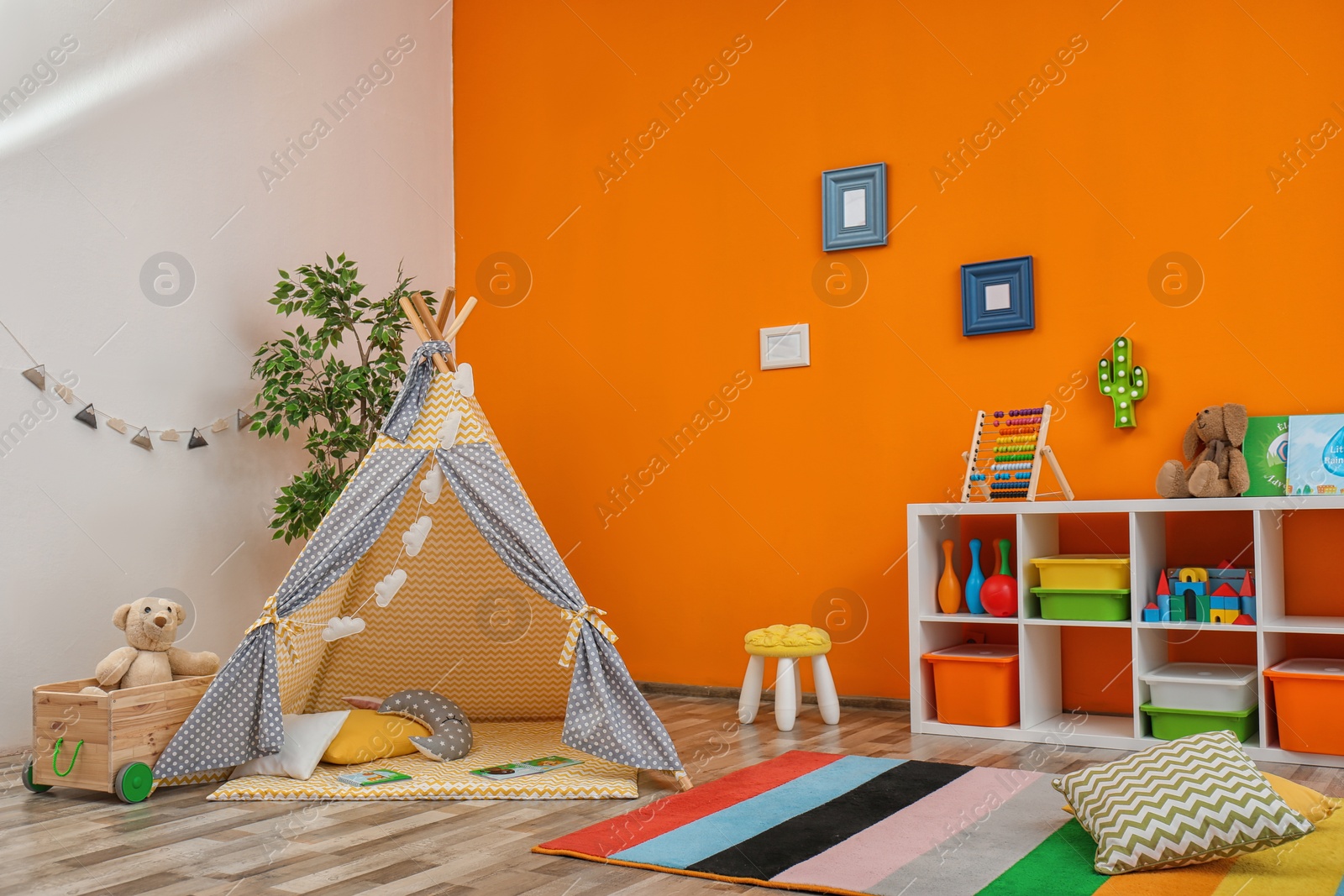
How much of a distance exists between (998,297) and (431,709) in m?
2.25

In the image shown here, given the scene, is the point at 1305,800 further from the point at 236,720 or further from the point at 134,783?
the point at 134,783

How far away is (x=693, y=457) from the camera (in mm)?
4340

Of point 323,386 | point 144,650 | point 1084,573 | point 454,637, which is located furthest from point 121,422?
point 1084,573

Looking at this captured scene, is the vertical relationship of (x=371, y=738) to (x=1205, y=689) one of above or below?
below

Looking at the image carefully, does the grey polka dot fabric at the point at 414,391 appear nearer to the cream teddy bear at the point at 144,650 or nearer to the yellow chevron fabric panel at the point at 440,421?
the yellow chevron fabric panel at the point at 440,421

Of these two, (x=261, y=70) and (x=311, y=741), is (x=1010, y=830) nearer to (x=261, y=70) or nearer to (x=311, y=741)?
(x=311, y=741)

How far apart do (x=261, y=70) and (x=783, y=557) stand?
104 inches

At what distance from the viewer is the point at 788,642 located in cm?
362

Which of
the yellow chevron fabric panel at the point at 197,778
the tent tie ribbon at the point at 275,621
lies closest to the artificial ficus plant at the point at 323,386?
the tent tie ribbon at the point at 275,621

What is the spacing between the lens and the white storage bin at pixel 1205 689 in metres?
3.04

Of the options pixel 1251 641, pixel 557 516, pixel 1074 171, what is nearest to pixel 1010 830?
pixel 1251 641

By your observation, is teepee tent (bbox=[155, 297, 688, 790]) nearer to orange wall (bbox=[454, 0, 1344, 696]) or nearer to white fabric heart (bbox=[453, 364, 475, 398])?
white fabric heart (bbox=[453, 364, 475, 398])

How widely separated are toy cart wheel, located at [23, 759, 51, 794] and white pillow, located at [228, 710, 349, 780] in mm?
451

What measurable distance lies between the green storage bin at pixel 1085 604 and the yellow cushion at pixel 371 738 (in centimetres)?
188
